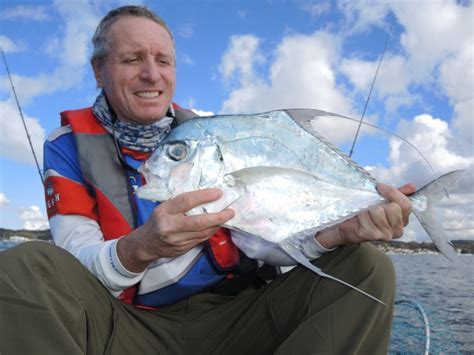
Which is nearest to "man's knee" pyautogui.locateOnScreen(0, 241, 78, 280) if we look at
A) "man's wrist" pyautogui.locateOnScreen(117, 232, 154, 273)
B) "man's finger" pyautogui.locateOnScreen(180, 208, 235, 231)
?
"man's wrist" pyautogui.locateOnScreen(117, 232, 154, 273)

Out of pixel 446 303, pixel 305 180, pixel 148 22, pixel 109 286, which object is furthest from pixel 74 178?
pixel 446 303

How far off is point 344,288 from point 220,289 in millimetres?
1203

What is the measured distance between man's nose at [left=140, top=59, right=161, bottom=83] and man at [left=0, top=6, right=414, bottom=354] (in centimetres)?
1

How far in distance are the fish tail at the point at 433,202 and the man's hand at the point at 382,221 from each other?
0.07 metres

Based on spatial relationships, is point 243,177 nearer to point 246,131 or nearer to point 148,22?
point 246,131

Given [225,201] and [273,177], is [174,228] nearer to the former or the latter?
[225,201]

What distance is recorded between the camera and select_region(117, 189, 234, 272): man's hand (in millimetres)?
2572

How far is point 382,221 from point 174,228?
1.40 metres

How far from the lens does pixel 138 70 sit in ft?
12.9

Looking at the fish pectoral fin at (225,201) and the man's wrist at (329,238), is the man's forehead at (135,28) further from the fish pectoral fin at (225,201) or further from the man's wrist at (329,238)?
the man's wrist at (329,238)

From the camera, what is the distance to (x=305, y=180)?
2.92 meters

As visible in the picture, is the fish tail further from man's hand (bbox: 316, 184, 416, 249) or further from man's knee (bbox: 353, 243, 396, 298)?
man's knee (bbox: 353, 243, 396, 298)

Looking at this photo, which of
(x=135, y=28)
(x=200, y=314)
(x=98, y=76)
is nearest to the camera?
(x=200, y=314)

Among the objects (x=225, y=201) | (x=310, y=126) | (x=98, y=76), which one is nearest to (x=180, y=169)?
(x=225, y=201)
